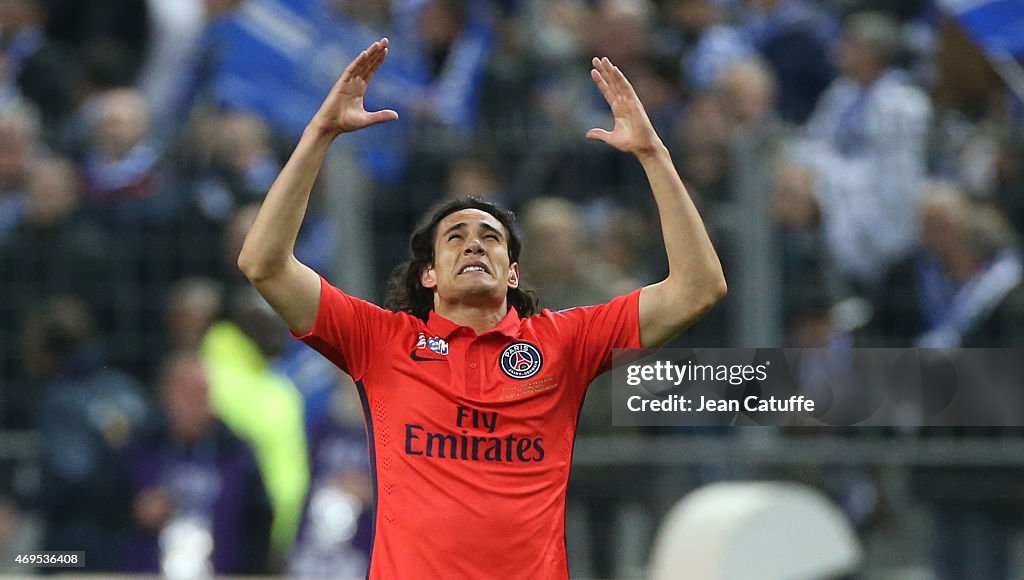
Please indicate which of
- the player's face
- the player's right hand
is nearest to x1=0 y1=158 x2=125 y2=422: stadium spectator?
the player's face

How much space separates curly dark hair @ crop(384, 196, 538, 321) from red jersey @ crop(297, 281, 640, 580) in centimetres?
24

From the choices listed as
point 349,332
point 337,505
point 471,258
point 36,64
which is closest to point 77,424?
point 337,505

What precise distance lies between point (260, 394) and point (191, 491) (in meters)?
0.64

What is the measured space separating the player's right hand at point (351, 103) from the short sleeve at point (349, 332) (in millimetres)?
487

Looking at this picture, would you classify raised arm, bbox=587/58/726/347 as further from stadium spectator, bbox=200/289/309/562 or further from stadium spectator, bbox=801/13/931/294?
stadium spectator, bbox=200/289/309/562

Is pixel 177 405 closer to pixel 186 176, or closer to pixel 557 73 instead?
pixel 186 176

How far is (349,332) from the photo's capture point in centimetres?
487

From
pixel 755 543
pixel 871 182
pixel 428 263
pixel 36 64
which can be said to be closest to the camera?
pixel 755 543

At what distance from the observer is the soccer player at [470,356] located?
15.2 ft

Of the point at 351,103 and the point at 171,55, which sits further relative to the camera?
the point at 171,55

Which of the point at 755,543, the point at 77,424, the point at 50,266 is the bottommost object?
the point at 755,543

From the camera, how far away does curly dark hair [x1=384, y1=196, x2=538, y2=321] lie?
5227 millimetres

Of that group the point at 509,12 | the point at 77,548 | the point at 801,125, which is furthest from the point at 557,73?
the point at 77,548

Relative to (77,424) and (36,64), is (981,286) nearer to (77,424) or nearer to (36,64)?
(77,424)
